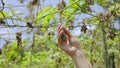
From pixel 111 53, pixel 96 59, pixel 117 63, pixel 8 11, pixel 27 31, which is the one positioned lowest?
pixel 117 63

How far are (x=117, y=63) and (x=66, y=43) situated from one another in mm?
4652

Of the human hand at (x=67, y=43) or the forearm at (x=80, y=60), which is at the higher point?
the human hand at (x=67, y=43)

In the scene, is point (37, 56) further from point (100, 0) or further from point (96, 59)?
point (96, 59)

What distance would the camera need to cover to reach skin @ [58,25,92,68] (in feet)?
6.72

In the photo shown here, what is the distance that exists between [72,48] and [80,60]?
0.07 metres

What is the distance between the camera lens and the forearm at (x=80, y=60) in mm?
2049

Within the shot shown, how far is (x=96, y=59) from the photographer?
223 inches

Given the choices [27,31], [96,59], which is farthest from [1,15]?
[96,59]

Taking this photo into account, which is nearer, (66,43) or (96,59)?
(66,43)

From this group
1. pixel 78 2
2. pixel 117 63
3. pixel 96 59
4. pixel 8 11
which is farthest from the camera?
pixel 117 63

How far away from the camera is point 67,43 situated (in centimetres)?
208

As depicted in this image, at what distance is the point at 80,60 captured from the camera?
6.77 feet

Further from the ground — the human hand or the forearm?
the human hand

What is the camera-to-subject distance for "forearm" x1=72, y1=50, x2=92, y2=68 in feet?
6.72
